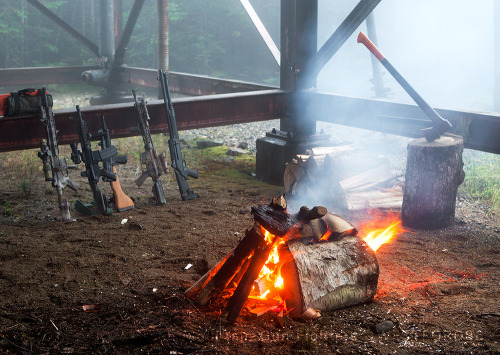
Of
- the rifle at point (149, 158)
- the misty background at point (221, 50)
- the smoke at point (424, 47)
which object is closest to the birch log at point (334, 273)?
the rifle at point (149, 158)

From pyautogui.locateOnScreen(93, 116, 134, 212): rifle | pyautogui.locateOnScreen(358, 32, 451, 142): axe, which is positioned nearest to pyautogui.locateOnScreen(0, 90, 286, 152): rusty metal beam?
pyautogui.locateOnScreen(93, 116, 134, 212): rifle

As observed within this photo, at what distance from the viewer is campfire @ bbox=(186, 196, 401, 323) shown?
321 cm

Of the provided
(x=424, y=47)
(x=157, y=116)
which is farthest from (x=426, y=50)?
(x=157, y=116)

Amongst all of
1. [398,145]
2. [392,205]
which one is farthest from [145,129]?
[398,145]

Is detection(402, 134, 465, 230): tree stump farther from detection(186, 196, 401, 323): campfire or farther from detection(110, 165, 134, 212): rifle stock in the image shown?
detection(110, 165, 134, 212): rifle stock

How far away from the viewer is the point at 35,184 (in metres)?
6.92

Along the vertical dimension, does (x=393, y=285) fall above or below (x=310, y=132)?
below

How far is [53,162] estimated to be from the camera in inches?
211

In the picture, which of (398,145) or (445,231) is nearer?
(445,231)

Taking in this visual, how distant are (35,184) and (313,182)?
3745 millimetres

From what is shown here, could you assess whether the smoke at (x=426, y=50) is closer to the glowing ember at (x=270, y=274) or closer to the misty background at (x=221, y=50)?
the misty background at (x=221, y=50)

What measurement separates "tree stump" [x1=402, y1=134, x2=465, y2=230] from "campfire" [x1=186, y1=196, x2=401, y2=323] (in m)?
1.78

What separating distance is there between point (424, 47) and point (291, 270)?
24.5 m

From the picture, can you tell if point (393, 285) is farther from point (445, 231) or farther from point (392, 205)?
point (392, 205)
